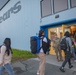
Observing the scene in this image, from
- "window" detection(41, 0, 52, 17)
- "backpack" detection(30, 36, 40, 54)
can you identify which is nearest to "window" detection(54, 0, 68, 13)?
"window" detection(41, 0, 52, 17)

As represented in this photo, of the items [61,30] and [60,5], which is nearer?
[60,5]

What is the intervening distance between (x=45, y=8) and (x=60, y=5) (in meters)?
1.92

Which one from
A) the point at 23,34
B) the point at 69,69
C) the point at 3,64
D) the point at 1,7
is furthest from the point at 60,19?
the point at 1,7

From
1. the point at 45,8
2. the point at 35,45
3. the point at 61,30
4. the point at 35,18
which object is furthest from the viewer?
the point at 35,18

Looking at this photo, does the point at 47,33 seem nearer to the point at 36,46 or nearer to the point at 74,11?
the point at 74,11

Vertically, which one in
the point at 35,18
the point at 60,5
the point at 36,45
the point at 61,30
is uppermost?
the point at 60,5

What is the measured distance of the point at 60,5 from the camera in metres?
15.8

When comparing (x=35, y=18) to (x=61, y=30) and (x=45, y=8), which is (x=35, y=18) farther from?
(x=61, y=30)

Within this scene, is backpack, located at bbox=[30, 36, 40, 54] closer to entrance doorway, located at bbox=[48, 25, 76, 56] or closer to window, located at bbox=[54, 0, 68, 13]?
entrance doorway, located at bbox=[48, 25, 76, 56]

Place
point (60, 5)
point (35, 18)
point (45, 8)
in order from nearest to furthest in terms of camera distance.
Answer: point (60, 5)
point (45, 8)
point (35, 18)

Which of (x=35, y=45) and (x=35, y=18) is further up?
(x=35, y=18)

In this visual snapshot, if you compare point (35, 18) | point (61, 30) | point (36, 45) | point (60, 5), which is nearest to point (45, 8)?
point (35, 18)

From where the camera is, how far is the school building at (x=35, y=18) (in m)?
14.7

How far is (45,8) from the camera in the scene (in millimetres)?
17516
